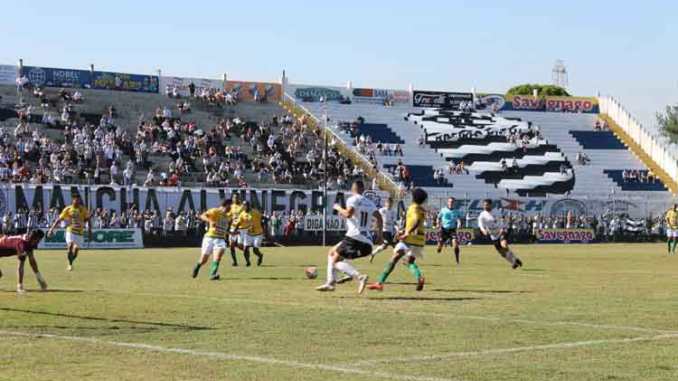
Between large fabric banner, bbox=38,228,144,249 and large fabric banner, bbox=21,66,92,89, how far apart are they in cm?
1726

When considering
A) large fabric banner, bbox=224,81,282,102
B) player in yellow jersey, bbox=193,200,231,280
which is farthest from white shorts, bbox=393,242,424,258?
large fabric banner, bbox=224,81,282,102

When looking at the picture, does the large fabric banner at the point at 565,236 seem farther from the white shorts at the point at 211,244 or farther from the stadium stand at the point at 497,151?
the white shorts at the point at 211,244

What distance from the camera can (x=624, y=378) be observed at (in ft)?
37.1

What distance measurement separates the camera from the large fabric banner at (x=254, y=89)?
76.6 metres

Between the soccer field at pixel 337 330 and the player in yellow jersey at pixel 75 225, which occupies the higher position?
the player in yellow jersey at pixel 75 225

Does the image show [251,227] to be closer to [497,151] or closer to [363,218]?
[363,218]

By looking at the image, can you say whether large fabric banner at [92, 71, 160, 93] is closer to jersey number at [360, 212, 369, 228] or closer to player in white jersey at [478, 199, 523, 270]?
player in white jersey at [478, 199, 523, 270]

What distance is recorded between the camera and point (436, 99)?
280 feet

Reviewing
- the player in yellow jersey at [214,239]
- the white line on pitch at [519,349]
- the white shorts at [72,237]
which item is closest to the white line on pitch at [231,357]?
the white line on pitch at [519,349]

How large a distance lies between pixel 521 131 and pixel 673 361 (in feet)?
235

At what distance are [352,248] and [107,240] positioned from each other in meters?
35.5

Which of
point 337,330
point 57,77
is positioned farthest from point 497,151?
point 337,330

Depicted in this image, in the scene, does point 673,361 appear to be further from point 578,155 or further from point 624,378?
point 578,155

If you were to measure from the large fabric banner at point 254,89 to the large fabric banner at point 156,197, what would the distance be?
15231 mm
